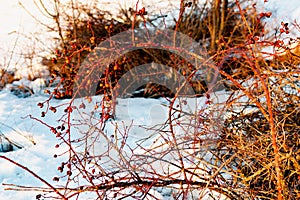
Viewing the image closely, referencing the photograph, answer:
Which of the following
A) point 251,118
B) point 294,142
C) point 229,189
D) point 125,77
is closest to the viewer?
point 229,189

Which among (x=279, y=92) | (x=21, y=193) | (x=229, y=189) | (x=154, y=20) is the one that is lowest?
(x=21, y=193)

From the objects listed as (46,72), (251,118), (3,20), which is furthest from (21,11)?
(251,118)

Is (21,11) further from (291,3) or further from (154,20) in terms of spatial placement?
(291,3)

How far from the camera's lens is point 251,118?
205 centimetres

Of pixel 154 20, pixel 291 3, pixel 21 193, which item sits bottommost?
pixel 21 193

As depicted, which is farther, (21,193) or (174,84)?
(174,84)

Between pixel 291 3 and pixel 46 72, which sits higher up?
pixel 291 3

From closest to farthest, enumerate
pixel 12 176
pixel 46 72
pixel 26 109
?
pixel 12 176 → pixel 26 109 → pixel 46 72

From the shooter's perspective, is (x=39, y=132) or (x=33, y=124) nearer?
(x=39, y=132)

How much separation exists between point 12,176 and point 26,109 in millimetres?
1840

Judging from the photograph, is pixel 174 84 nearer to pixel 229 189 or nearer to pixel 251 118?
pixel 251 118

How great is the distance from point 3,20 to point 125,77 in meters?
2.33

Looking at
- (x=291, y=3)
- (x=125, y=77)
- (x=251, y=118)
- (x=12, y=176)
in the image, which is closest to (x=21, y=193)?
(x=12, y=176)

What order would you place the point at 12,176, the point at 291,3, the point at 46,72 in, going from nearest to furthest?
the point at 12,176
the point at 46,72
the point at 291,3
